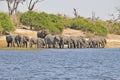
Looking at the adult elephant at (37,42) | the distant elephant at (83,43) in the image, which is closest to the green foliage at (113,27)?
the distant elephant at (83,43)

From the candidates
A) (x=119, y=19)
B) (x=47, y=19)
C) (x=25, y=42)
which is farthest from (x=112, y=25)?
(x=25, y=42)

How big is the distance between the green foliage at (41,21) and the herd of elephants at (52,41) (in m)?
7.09

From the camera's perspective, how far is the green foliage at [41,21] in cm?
9394

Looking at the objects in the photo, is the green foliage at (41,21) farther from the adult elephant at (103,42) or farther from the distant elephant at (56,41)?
the distant elephant at (56,41)

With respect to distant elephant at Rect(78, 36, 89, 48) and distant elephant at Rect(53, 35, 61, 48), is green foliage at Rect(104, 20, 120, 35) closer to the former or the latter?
distant elephant at Rect(78, 36, 89, 48)

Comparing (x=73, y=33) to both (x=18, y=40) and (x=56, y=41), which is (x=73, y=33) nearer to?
(x=56, y=41)

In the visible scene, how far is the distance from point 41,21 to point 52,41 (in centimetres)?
1452

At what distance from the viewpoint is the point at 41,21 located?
309 feet

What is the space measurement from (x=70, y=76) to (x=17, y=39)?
1614 inches

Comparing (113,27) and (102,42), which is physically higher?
(113,27)

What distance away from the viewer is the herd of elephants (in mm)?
77000

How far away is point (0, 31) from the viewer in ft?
274

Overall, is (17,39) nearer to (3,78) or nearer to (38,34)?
(38,34)

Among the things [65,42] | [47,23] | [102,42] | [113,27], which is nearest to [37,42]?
[65,42]
